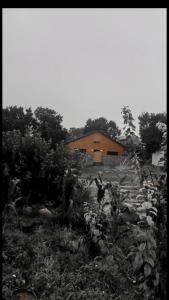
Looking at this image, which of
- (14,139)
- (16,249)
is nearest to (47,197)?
(14,139)

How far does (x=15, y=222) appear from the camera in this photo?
443 cm

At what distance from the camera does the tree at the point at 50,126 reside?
27312 mm

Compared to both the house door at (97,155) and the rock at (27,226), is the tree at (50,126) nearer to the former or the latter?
the house door at (97,155)

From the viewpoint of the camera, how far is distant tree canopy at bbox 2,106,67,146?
27688 millimetres

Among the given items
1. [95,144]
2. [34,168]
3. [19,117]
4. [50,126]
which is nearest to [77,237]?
[34,168]

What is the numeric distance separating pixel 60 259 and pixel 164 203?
188 centimetres

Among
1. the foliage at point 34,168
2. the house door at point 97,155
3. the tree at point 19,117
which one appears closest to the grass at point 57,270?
the foliage at point 34,168

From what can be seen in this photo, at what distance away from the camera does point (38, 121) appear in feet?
101

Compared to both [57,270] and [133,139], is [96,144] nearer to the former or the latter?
[57,270]

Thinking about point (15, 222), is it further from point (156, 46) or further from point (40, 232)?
point (156, 46)

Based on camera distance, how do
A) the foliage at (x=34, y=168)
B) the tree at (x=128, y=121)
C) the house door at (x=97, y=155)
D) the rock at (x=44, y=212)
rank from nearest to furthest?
the tree at (x=128, y=121) → the rock at (x=44, y=212) → the foliage at (x=34, y=168) → the house door at (x=97, y=155)

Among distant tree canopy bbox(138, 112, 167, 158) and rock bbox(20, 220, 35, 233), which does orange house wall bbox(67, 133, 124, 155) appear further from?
rock bbox(20, 220, 35, 233)

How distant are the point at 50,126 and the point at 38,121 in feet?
8.39
